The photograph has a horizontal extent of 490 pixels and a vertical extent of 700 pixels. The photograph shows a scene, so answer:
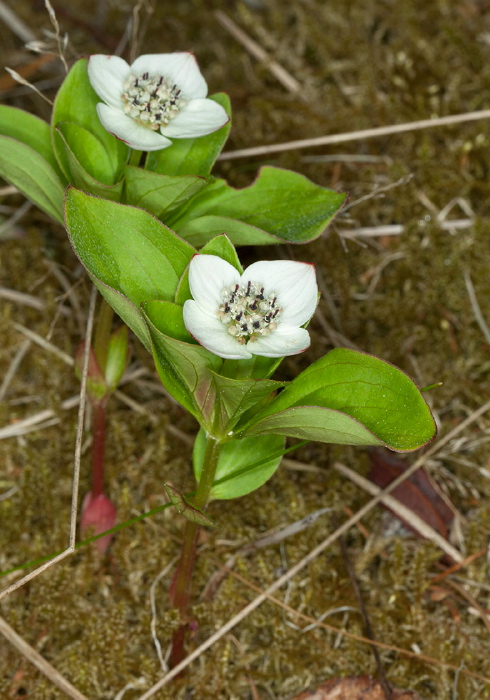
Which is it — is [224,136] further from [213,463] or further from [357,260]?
[357,260]

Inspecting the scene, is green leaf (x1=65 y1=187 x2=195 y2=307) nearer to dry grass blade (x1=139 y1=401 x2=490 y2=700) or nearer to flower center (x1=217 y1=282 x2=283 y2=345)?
flower center (x1=217 y1=282 x2=283 y2=345)

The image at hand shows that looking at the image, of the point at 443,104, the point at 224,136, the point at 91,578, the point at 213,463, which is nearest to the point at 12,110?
the point at 224,136

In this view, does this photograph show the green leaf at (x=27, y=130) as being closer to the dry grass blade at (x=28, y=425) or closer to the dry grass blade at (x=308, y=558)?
the dry grass blade at (x=28, y=425)

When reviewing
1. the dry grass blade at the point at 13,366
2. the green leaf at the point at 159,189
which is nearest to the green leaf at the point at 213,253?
the green leaf at the point at 159,189

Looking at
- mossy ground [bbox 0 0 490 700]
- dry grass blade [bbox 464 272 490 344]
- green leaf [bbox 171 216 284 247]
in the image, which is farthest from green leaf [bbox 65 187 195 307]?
dry grass blade [bbox 464 272 490 344]

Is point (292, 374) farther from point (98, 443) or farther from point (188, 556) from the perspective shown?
point (188, 556)

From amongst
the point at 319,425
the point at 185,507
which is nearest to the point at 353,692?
the point at 185,507
